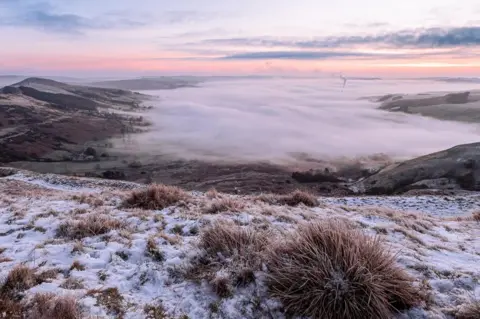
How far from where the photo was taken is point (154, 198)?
10.3m

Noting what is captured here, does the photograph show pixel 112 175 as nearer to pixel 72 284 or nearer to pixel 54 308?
pixel 72 284

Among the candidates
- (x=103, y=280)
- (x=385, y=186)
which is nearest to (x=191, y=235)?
(x=103, y=280)

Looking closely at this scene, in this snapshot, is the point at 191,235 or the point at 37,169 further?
the point at 37,169

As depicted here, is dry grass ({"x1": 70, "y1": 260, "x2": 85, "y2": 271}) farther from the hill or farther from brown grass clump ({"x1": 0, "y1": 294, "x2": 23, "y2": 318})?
the hill

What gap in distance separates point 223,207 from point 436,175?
173ft

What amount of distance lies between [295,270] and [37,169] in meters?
92.5

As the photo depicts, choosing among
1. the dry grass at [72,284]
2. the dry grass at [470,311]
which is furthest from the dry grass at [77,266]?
the dry grass at [470,311]

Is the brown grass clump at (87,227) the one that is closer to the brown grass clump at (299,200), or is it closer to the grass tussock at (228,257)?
the grass tussock at (228,257)

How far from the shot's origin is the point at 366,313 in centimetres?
427

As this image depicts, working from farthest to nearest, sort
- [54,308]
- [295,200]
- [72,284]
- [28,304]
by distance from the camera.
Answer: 1. [295,200]
2. [72,284]
3. [28,304]
4. [54,308]

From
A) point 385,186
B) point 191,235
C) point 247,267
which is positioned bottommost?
point 385,186

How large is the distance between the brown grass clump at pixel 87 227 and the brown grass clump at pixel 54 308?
2.80 m

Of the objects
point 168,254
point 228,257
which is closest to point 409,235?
point 228,257

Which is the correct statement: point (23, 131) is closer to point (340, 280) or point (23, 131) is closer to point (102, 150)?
point (102, 150)
